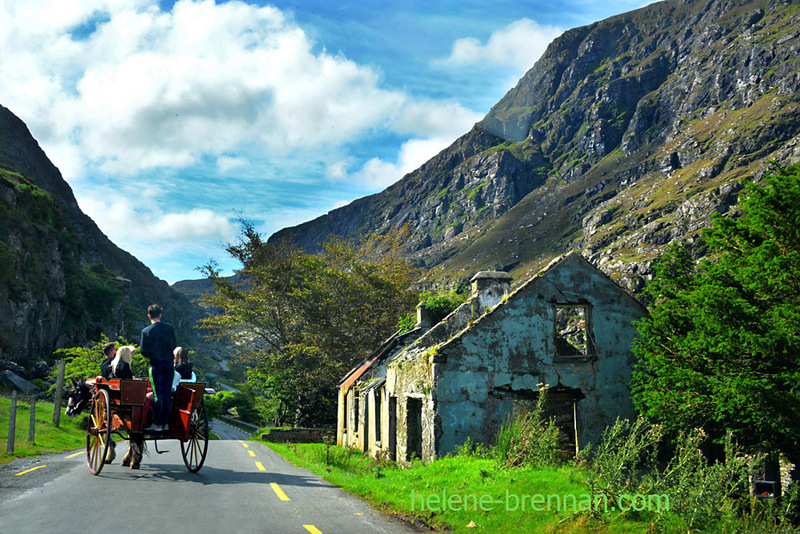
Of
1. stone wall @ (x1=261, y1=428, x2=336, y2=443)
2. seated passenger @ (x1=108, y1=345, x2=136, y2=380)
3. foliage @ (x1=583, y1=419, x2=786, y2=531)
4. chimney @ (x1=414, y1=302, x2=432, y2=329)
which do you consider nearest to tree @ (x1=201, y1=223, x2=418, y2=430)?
stone wall @ (x1=261, y1=428, x2=336, y2=443)

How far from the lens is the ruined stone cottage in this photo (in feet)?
50.3

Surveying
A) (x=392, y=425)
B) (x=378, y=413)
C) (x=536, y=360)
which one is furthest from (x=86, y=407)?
(x=378, y=413)

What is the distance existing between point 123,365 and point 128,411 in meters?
0.83

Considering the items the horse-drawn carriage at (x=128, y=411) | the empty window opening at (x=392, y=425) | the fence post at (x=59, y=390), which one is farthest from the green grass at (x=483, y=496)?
the fence post at (x=59, y=390)

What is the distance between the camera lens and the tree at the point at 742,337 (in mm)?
12469

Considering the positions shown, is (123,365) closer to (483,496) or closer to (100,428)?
(100,428)

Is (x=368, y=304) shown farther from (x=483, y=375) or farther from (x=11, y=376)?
(x=11, y=376)

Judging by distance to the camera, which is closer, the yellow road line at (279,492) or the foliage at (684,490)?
the foliage at (684,490)

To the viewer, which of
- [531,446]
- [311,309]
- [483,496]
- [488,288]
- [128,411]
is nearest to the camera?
[483,496]

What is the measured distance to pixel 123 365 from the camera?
9.55 meters

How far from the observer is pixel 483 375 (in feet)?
51.3

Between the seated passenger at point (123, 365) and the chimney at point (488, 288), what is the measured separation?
1340 centimetres

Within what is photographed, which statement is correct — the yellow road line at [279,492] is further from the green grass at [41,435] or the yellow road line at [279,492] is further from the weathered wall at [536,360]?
the green grass at [41,435]

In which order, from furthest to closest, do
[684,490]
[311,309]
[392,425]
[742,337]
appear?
[311,309]
[392,425]
[742,337]
[684,490]
